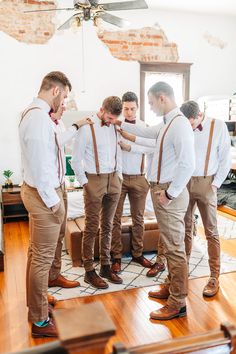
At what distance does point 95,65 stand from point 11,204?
2930mm

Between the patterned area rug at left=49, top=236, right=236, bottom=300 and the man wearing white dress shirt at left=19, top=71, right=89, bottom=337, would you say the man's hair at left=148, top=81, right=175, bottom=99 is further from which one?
the patterned area rug at left=49, top=236, right=236, bottom=300

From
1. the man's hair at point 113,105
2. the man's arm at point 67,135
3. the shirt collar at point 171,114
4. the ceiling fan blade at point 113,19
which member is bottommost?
the man's arm at point 67,135

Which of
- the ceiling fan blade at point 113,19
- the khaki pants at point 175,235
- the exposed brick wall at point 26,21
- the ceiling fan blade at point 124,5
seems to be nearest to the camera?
the khaki pants at point 175,235

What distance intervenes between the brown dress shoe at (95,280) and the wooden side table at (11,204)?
2529mm

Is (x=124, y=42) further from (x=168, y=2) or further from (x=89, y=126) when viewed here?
(x=89, y=126)

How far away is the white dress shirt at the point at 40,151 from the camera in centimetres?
211

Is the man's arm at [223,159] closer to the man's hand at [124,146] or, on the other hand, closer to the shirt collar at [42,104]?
the man's hand at [124,146]

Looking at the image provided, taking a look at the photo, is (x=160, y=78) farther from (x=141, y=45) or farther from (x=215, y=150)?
(x=215, y=150)

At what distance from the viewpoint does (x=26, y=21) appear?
5668mm

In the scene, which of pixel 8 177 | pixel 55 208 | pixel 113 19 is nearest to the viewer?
pixel 55 208

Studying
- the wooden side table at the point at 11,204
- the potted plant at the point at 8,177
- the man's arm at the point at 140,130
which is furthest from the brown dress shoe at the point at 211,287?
the potted plant at the point at 8,177

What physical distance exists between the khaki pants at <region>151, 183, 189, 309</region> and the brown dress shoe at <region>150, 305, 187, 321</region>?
2.3 inches

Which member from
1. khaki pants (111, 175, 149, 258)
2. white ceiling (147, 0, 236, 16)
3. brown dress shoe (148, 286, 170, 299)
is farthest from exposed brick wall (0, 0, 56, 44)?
brown dress shoe (148, 286, 170, 299)

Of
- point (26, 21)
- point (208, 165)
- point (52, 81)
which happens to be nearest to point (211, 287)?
point (208, 165)
